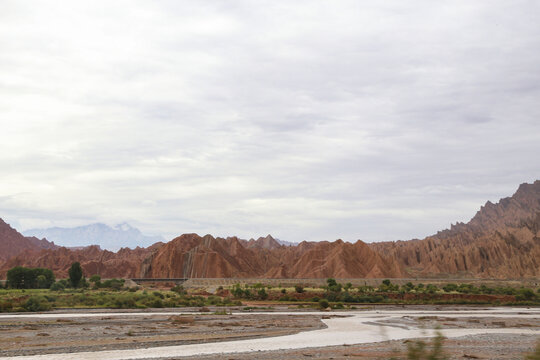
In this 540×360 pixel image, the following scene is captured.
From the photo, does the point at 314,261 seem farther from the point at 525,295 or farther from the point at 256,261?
the point at 525,295

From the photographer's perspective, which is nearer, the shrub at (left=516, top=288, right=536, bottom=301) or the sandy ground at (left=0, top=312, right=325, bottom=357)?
the sandy ground at (left=0, top=312, right=325, bottom=357)

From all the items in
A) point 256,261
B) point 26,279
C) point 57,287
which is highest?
point 256,261

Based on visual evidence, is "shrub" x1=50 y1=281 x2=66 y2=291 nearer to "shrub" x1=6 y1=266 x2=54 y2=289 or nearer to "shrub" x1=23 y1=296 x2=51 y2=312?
"shrub" x1=6 y1=266 x2=54 y2=289

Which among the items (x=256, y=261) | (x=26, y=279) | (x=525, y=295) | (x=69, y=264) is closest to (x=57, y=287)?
(x=26, y=279)

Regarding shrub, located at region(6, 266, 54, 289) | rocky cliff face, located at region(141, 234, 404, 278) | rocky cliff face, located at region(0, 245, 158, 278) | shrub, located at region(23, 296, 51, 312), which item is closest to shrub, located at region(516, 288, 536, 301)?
rocky cliff face, located at region(141, 234, 404, 278)

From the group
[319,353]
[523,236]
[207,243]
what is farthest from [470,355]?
[523,236]

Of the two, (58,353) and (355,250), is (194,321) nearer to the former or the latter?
(58,353)

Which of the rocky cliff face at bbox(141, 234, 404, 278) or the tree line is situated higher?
the rocky cliff face at bbox(141, 234, 404, 278)

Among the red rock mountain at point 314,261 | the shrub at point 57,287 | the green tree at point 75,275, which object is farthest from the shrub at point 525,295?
the green tree at point 75,275

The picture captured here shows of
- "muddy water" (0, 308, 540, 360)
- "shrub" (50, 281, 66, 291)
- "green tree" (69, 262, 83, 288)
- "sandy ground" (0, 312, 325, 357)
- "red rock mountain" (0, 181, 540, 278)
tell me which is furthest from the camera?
"red rock mountain" (0, 181, 540, 278)

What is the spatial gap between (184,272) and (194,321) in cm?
11696

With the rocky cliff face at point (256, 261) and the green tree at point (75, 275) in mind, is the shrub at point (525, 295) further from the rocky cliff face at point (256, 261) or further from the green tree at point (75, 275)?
the green tree at point (75, 275)

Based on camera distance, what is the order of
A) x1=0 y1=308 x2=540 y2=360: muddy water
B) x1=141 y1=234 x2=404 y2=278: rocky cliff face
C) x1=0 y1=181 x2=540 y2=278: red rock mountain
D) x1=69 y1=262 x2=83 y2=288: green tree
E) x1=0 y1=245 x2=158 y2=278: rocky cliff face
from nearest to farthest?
x1=0 y1=308 x2=540 y2=360: muddy water, x1=69 y1=262 x2=83 y2=288: green tree, x1=141 y1=234 x2=404 y2=278: rocky cliff face, x1=0 y1=181 x2=540 y2=278: red rock mountain, x1=0 y1=245 x2=158 y2=278: rocky cliff face

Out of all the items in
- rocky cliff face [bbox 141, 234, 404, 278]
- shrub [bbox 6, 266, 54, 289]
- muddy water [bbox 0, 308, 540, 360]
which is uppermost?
rocky cliff face [bbox 141, 234, 404, 278]
